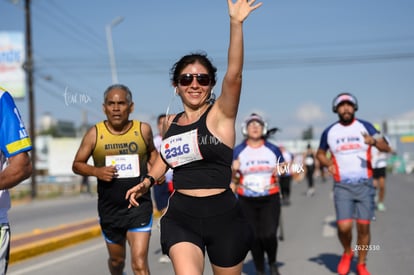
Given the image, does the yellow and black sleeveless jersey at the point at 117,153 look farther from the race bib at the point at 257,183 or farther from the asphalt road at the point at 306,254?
the asphalt road at the point at 306,254

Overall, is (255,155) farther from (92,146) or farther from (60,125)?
(60,125)

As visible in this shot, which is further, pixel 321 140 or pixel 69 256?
pixel 69 256

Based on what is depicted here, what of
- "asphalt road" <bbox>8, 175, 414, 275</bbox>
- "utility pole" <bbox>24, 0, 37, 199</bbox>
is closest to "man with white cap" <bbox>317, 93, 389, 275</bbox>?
"asphalt road" <bbox>8, 175, 414, 275</bbox>

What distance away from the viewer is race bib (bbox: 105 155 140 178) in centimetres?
597

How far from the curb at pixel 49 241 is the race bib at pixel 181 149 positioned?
5.90 meters

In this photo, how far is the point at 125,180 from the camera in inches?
238

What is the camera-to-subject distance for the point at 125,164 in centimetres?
597

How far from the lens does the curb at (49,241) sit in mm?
9625

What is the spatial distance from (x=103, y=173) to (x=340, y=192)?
2964 mm

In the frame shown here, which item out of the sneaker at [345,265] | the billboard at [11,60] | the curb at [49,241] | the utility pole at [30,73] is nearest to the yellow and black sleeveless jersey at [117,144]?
the sneaker at [345,265]

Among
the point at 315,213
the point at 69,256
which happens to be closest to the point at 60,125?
the point at 315,213

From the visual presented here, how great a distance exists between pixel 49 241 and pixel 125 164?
528cm

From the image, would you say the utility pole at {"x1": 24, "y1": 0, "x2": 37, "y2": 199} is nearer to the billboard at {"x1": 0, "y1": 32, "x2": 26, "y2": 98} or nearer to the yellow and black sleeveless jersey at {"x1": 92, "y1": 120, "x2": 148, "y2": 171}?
the billboard at {"x1": 0, "y1": 32, "x2": 26, "y2": 98}

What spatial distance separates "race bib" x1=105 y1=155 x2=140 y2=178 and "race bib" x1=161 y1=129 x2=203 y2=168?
1829 mm
